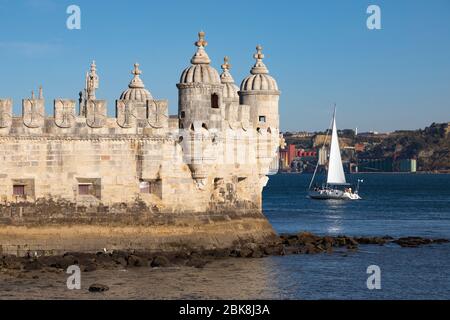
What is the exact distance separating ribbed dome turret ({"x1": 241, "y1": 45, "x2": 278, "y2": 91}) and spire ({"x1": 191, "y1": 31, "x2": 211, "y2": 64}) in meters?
5.71

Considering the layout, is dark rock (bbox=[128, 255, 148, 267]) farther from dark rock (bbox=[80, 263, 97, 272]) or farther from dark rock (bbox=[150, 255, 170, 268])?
dark rock (bbox=[80, 263, 97, 272])

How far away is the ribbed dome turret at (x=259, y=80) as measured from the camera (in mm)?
51375

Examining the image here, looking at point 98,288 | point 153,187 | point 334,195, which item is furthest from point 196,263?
point 334,195

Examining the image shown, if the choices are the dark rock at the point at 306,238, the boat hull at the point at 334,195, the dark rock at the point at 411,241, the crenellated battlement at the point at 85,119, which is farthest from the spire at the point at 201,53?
the boat hull at the point at 334,195

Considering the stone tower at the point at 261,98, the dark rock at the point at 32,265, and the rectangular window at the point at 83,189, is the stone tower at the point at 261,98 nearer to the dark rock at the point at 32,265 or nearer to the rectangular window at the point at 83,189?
the rectangular window at the point at 83,189

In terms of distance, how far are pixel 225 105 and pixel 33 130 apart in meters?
9.51

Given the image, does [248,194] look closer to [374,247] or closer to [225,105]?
[225,105]

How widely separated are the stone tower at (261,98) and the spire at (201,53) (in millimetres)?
5722

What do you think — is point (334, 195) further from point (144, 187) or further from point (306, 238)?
point (144, 187)

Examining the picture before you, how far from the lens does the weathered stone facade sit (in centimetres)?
4269

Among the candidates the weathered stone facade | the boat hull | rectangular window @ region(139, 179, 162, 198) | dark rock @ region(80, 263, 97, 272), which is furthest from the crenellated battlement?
the boat hull

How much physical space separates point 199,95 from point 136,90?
29.5 feet

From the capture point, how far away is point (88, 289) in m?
36.6
